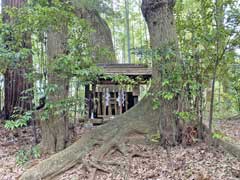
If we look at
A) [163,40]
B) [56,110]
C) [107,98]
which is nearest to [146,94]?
[163,40]

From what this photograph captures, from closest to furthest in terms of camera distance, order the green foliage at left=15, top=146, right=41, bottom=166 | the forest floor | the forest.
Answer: the forest floor, the forest, the green foliage at left=15, top=146, right=41, bottom=166

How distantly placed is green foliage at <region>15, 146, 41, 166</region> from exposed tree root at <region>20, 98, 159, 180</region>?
51 centimetres

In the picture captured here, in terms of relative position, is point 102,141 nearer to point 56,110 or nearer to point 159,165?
point 56,110

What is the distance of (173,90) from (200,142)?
1064 mm

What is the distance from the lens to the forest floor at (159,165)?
392 cm

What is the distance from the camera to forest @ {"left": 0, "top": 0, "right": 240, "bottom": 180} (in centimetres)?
415

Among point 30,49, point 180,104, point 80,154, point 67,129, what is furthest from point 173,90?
point 30,49

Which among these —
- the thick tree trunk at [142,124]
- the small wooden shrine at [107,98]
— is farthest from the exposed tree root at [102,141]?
the small wooden shrine at [107,98]

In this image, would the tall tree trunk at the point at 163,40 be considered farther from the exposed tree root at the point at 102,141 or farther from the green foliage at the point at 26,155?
the green foliage at the point at 26,155

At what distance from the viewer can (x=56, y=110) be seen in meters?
4.93

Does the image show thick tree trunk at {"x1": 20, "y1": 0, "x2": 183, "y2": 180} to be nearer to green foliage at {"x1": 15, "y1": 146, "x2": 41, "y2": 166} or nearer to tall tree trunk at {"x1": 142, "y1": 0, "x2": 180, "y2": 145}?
tall tree trunk at {"x1": 142, "y1": 0, "x2": 180, "y2": 145}

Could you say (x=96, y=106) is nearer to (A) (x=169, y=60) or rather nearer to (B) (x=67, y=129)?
(B) (x=67, y=129)

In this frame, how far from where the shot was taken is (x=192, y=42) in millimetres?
4238

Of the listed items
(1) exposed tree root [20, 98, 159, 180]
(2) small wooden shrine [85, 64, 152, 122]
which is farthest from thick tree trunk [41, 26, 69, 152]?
(2) small wooden shrine [85, 64, 152, 122]
